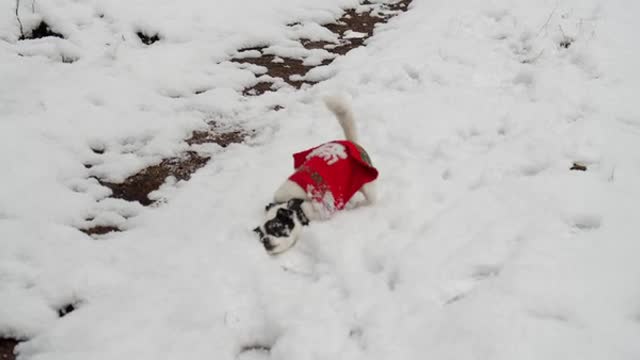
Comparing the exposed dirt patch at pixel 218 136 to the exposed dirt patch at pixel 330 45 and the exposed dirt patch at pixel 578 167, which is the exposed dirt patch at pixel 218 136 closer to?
the exposed dirt patch at pixel 330 45

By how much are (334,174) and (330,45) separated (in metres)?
3.57

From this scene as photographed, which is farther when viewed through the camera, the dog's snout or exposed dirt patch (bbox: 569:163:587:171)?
exposed dirt patch (bbox: 569:163:587:171)

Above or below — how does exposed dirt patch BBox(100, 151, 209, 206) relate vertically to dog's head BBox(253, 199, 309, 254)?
below

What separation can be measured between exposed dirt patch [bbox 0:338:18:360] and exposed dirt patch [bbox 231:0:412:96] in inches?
125

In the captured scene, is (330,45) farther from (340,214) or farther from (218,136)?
(340,214)

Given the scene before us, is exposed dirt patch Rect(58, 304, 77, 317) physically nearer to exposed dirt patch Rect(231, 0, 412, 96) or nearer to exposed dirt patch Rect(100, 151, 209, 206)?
exposed dirt patch Rect(100, 151, 209, 206)

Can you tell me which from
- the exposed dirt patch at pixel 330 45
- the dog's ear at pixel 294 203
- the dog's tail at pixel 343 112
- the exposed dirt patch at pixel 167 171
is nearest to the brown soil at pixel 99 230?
the exposed dirt patch at pixel 167 171

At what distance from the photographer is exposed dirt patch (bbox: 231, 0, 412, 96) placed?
542cm

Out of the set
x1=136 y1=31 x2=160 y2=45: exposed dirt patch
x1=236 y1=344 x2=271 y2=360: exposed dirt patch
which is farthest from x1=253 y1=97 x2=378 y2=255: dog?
x1=136 y1=31 x2=160 y2=45: exposed dirt patch

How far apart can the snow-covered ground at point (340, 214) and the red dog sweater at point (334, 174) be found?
0.58ft

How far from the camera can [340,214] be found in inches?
129

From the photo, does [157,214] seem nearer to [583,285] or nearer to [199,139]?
[199,139]

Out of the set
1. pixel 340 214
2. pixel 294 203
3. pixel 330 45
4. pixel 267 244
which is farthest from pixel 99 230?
pixel 330 45

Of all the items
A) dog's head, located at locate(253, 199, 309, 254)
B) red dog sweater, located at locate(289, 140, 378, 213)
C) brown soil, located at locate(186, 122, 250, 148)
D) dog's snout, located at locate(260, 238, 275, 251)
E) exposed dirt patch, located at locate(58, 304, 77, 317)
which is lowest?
brown soil, located at locate(186, 122, 250, 148)
